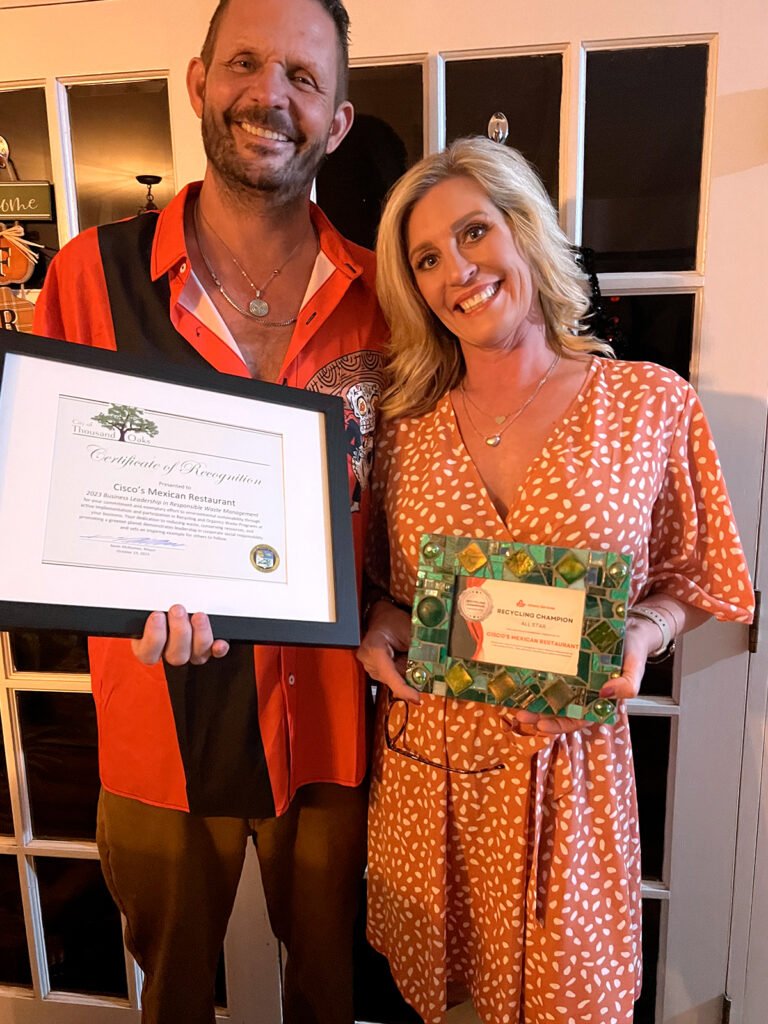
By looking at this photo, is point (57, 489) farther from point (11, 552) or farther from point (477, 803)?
point (477, 803)

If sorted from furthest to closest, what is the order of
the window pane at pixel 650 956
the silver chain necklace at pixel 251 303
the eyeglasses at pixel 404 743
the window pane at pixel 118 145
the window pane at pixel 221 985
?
1. the window pane at pixel 221 985
2. the window pane at pixel 650 956
3. the window pane at pixel 118 145
4. the silver chain necklace at pixel 251 303
5. the eyeglasses at pixel 404 743

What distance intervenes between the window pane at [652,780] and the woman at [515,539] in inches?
14.4

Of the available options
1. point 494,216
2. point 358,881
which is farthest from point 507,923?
point 494,216

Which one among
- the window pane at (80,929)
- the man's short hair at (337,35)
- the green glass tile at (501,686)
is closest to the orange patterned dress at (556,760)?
the green glass tile at (501,686)

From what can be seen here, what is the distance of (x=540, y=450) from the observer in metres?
0.97

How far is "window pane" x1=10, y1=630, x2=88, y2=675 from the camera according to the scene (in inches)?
58.4

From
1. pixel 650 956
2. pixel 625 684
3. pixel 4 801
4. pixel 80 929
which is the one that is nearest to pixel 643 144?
pixel 625 684

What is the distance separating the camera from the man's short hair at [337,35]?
1.03 m

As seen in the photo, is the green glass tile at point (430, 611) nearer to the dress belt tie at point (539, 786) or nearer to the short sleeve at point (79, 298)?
the dress belt tie at point (539, 786)

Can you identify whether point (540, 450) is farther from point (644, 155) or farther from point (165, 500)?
point (644, 155)

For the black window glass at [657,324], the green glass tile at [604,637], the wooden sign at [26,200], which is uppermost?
the wooden sign at [26,200]

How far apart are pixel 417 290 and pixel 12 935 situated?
72.5 inches

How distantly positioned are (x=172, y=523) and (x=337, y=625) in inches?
9.6

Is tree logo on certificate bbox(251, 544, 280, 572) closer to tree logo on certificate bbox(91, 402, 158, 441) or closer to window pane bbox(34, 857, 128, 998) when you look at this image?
tree logo on certificate bbox(91, 402, 158, 441)
